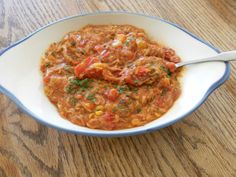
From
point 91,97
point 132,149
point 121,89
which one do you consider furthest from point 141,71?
point 132,149

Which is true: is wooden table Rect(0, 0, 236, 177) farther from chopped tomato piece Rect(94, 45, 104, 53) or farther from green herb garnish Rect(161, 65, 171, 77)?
chopped tomato piece Rect(94, 45, 104, 53)

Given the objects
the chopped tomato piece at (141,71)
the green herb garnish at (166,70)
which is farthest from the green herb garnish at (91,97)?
the green herb garnish at (166,70)

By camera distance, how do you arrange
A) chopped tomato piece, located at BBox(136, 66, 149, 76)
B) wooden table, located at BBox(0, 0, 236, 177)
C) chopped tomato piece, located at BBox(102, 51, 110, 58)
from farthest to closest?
1. chopped tomato piece, located at BBox(102, 51, 110, 58)
2. chopped tomato piece, located at BBox(136, 66, 149, 76)
3. wooden table, located at BBox(0, 0, 236, 177)

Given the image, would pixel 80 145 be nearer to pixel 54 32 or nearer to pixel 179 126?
pixel 179 126

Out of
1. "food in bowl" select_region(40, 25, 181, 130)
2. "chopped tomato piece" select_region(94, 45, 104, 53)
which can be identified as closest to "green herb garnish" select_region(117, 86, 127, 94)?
"food in bowl" select_region(40, 25, 181, 130)

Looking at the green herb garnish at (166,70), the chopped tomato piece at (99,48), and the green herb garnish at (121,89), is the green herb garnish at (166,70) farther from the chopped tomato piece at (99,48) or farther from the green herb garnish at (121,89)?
the chopped tomato piece at (99,48)
